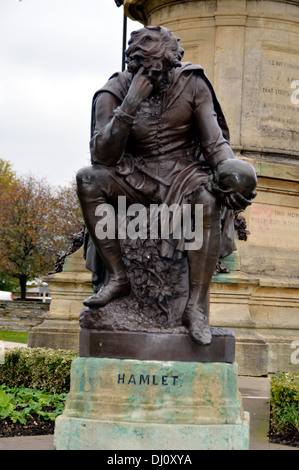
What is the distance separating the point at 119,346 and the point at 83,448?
0.73 metres

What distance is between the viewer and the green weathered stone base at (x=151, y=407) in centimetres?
533

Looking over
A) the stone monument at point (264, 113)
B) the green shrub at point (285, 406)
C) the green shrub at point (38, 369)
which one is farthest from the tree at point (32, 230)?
the green shrub at point (285, 406)

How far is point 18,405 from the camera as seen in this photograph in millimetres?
8445

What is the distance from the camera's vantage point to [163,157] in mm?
6059

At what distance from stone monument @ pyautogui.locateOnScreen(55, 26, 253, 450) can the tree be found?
4206cm

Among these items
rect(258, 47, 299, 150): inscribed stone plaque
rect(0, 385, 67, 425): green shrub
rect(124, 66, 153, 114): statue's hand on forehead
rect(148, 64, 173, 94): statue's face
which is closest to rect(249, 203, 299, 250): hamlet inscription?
rect(258, 47, 299, 150): inscribed stone plaque

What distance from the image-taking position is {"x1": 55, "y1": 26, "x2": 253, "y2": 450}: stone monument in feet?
17.9

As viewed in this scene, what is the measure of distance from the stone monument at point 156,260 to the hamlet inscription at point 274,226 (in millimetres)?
6704

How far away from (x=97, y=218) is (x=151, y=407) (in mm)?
1400

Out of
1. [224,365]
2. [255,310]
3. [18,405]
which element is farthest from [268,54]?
[224,365]
